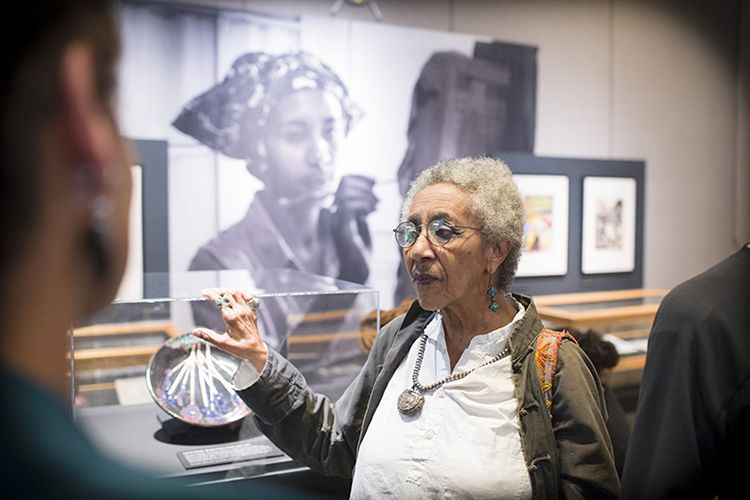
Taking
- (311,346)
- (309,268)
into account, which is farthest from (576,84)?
(311,346)

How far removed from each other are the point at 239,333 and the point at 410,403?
0.42m

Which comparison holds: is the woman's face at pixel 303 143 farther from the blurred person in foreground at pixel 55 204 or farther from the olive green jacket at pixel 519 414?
the blurred person in foreground at pixel 55 204

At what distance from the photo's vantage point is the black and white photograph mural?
3.27 meters

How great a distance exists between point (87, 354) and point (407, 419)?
88 centimetres

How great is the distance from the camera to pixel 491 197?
63.3 inches

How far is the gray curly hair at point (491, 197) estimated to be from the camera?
5.26 ft

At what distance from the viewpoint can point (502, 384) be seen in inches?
58.7

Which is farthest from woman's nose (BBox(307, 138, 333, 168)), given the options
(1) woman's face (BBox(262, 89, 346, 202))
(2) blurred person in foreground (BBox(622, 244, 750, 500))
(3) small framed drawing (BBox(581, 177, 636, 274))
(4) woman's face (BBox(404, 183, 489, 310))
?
(2) blurred person in foreground (BBox(622, 244, 750, 500))

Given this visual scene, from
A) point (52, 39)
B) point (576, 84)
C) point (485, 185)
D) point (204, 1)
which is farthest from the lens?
point (576, 84)

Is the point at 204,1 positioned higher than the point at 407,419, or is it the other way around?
the point at 204,1

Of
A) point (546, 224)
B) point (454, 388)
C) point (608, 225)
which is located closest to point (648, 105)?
point (608, 225)

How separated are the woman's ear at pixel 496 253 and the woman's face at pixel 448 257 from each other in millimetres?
19

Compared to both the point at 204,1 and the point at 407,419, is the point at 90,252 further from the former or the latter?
the point at 204,1

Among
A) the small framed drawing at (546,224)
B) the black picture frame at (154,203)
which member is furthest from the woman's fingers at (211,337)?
the small framed drawing at (546,224)
